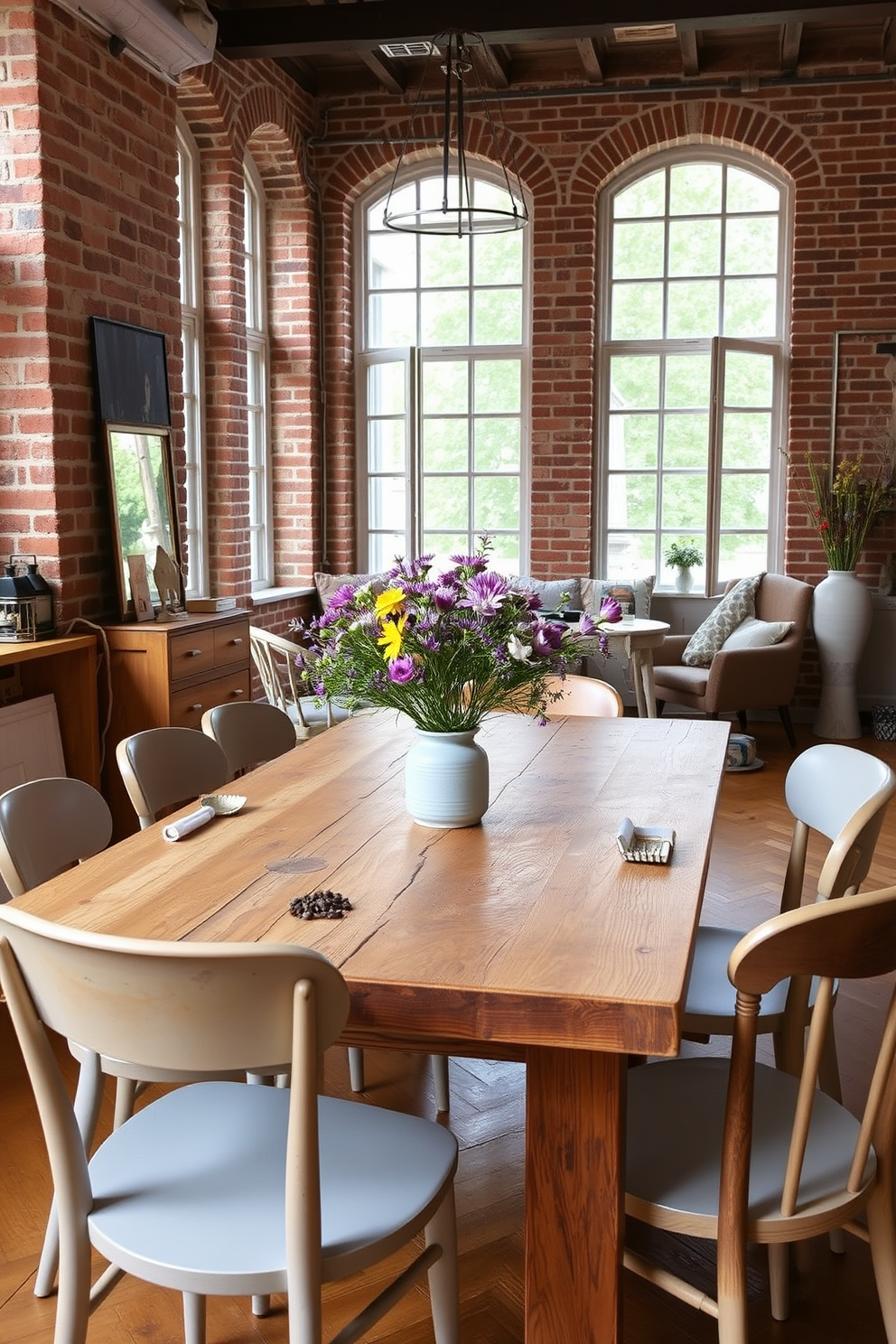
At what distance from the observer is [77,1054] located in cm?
205

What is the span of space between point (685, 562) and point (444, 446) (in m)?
1.75

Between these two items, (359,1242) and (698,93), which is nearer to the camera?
(359,1242)

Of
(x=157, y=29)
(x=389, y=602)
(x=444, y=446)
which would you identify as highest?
(x=157, y=29)

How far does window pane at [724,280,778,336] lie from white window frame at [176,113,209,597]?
3262 mm

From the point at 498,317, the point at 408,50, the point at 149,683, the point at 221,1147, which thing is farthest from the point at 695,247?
the point at 221,1147

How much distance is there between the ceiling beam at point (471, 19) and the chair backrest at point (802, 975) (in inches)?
188

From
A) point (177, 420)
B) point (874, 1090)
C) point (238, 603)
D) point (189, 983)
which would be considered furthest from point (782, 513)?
point (189, 983)

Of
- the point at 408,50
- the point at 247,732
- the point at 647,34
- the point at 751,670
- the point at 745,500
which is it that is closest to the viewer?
the point at 247,732

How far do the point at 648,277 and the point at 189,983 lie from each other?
6.97 metres

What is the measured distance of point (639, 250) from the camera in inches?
296

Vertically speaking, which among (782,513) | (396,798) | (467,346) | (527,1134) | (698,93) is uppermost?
(698,93)

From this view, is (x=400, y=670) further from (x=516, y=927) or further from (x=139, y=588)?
(x=139, y=588)

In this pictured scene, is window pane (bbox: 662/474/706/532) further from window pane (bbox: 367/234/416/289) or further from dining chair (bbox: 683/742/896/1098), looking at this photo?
dining chair (bbox: 683/742/896/1098)

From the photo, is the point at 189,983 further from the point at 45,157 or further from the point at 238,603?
the point at 238,603
